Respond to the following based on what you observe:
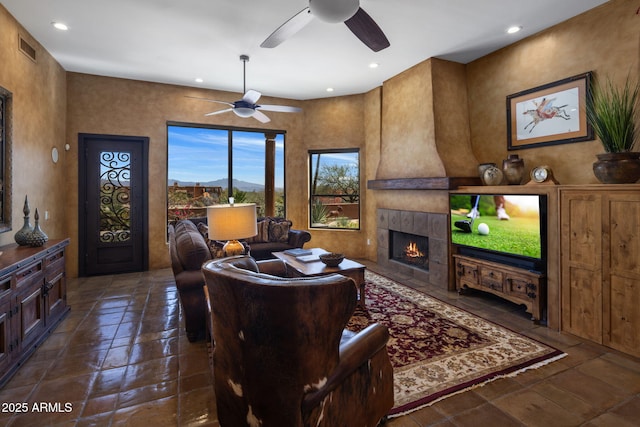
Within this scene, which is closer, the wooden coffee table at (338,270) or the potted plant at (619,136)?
the potted plant at (619,136)

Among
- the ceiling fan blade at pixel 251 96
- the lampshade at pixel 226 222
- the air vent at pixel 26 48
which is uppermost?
the air vent at pixel 26 48

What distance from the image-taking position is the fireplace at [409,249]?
492 cm

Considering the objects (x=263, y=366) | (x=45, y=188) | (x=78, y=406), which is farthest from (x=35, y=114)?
(x=263, y=366)

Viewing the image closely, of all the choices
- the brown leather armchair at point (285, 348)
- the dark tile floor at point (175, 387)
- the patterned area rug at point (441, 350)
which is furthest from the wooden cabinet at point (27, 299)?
the patterned area rug at point (441, 350)

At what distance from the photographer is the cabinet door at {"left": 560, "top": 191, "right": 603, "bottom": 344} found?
2.76 meters

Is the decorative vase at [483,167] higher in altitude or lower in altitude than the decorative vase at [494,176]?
higher

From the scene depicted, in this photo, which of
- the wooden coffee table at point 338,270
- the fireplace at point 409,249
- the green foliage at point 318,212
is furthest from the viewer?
the green foliage at point 318,212

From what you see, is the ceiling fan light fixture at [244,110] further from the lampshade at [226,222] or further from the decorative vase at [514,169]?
the decorative vase at [514,169]

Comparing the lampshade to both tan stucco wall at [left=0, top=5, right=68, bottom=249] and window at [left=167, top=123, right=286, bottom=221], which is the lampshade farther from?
window at [left=167, top=123, right=286, bottom=221]

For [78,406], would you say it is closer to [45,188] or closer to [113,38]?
[45,188]

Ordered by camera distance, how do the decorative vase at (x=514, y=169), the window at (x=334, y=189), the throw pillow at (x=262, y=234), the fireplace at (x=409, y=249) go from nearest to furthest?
1. the decorative vase at (x=514, y=169)
2. the fireplace at (x=409, y=249)
3. the throw pillow at (x=262, y=234)
4. the window at (x=334, y=189)

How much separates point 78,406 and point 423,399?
220 cm

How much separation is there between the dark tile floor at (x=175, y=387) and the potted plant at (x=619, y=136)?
149cm

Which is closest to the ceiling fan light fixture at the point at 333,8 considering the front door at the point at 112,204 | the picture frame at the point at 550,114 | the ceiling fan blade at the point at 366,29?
the ceiling fan blade at the point at 366,29
